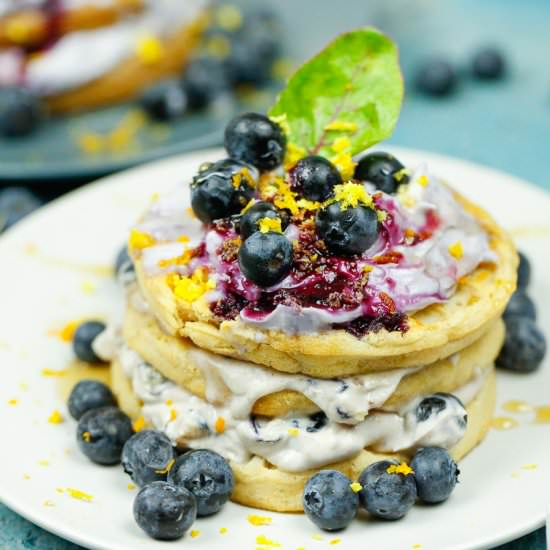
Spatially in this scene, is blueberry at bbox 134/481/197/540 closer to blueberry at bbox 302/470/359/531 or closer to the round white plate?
the round white plate

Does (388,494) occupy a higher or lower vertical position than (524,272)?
higher

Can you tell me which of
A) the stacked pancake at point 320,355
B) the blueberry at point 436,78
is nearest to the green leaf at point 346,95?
the stacked pancake at point 320,355

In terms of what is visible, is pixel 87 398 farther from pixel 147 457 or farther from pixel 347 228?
pixel 347 228

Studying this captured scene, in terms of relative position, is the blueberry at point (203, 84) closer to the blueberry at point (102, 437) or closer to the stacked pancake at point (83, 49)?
the stacked pancake at point (83, 49)

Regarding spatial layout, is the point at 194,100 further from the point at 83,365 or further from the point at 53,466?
the point at 53,466

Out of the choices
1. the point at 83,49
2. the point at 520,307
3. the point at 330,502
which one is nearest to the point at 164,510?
the point at 330,502

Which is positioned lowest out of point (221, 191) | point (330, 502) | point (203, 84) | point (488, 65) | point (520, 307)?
point (488, 65)
